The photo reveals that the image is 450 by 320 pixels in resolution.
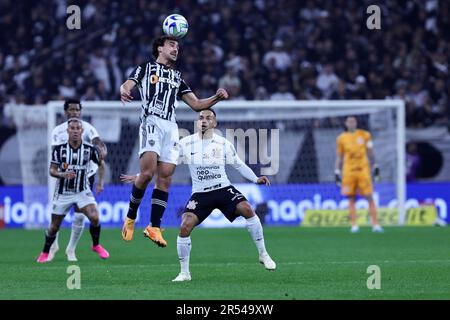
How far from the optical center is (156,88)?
12.3 m

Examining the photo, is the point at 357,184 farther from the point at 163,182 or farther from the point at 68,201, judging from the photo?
the point at 163,182

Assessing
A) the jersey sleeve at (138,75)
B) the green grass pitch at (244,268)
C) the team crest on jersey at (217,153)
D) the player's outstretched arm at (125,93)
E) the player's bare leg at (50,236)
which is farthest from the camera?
the player's bare leg at (50,236)

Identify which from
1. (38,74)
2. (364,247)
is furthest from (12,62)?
(364,247)

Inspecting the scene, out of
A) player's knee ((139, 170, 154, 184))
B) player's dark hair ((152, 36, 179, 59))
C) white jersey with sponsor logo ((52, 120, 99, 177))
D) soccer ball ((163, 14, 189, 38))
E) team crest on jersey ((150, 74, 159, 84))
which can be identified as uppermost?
soccer ball ((163, 14, 189, 38))

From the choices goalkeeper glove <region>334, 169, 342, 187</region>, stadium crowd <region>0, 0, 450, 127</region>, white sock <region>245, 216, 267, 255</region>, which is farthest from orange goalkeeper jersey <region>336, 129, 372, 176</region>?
white sock <region>245, 216, 267, 255</region>

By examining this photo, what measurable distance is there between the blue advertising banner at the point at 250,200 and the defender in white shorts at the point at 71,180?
25.8ft

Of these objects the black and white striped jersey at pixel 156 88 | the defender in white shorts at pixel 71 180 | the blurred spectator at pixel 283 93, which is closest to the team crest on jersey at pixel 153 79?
the black and white striped jersey at pixel 156 88

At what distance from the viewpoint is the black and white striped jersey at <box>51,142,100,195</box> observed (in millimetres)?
15445

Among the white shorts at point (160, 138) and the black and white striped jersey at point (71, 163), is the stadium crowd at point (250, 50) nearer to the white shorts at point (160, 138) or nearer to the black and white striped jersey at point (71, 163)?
the black and white striped jersey at point (71, 163)

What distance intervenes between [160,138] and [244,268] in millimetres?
2412

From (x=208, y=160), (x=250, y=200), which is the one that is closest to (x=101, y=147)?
(x=208, y=160)

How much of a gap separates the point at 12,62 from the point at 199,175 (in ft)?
51.1

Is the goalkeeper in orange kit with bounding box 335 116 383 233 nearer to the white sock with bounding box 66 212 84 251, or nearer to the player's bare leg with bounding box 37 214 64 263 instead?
the white sock with bounding box 66 212 84 251

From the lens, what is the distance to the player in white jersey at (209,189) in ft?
40.7
